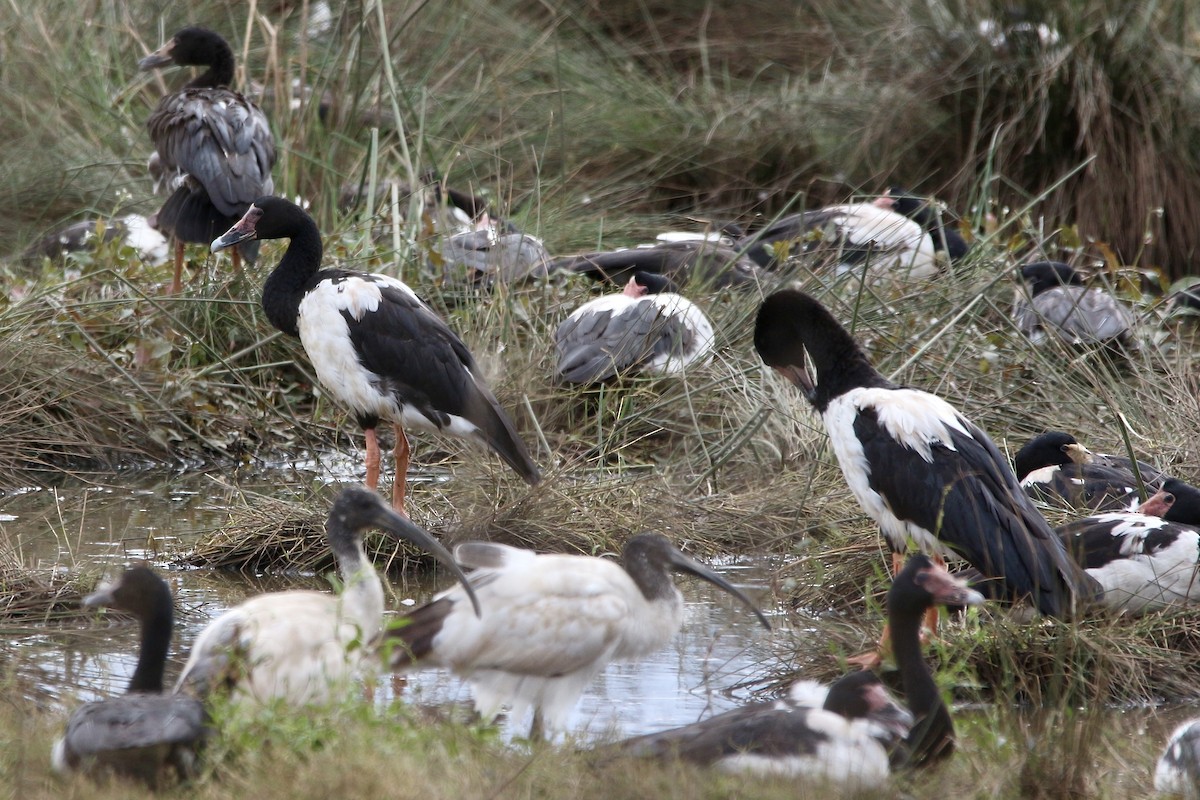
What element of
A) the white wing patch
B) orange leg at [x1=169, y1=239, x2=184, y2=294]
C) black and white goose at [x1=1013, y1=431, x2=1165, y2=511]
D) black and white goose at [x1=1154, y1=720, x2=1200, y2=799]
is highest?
orange leg at [x1=169, y1=239, x2=184, y2=294]

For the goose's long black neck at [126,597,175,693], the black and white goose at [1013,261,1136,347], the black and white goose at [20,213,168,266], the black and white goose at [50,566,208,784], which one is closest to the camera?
the black and white goose at [50,566,208,784]

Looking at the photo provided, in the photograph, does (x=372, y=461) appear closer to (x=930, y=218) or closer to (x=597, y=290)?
(x=597, y=290)

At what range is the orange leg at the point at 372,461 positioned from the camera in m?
7.26

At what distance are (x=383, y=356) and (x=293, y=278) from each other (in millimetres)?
623

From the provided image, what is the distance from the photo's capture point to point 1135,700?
5203 millimetres

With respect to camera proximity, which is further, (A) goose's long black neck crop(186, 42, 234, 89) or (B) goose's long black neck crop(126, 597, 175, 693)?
(A) goose's long black neck crop(186, 42, 234, 89)

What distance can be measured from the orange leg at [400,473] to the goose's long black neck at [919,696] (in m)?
2.67

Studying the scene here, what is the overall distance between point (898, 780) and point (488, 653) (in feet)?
3.89

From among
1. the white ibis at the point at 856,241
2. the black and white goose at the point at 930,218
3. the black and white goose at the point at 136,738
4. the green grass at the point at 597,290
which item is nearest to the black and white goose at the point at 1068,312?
the green grass at the point at 597,290

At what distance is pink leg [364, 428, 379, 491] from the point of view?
7.26m

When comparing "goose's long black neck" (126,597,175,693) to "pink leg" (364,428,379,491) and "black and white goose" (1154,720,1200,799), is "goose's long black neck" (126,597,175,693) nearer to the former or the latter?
"black and white goose" (1154,720,1200,799)

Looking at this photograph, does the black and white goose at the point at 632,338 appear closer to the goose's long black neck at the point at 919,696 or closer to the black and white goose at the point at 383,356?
the black and white goose at the point at 383,356

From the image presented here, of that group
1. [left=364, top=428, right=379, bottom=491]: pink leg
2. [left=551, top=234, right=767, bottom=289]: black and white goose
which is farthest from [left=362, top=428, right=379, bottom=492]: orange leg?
[left=551, top=234, right=767, bottom=289]: black and white goose

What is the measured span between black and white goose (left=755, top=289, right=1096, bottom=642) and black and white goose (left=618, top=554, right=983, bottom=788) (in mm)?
1022
